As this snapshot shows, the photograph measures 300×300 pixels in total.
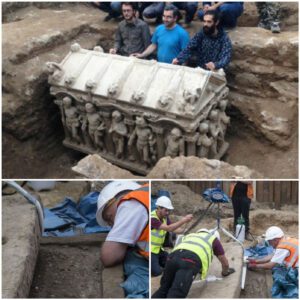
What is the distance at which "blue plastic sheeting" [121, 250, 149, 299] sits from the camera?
10.3 feet

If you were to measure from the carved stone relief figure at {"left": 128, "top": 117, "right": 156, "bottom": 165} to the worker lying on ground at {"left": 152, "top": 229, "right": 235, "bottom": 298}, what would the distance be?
9.74 feet

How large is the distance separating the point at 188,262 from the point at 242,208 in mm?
1449

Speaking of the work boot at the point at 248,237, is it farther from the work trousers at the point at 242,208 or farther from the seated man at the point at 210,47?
the seated man at the point at 210,47

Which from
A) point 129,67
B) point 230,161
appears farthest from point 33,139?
point 230,161

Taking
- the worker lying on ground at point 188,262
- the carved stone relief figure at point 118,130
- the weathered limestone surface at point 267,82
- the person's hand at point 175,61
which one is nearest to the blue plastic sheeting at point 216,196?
the worker lying on ground at point 188,262

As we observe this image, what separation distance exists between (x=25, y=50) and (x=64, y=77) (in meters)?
1.11

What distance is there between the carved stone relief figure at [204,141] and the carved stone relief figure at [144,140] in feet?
2.12

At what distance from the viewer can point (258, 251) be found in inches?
165

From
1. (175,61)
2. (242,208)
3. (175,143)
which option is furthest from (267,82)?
(242,208)

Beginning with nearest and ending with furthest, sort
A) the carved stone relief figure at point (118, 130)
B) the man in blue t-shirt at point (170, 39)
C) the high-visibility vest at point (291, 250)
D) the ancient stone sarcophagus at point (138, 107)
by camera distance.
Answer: the high-visibility vest at point (291, 250) < the ancient stone sarcophagus at point (138, 107) < the carved stone relief figure at point (118, 130) < the man in blue t-shirt at point (170, 39)

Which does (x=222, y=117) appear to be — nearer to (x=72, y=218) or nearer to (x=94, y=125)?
(x=94, y=125)

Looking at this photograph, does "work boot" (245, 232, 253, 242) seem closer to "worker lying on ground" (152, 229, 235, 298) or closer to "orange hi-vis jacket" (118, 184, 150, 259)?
"worker lying on ground" (152, 229, 235, 298)

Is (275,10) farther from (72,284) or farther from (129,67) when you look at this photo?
(72,284)

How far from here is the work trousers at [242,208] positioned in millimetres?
4227
